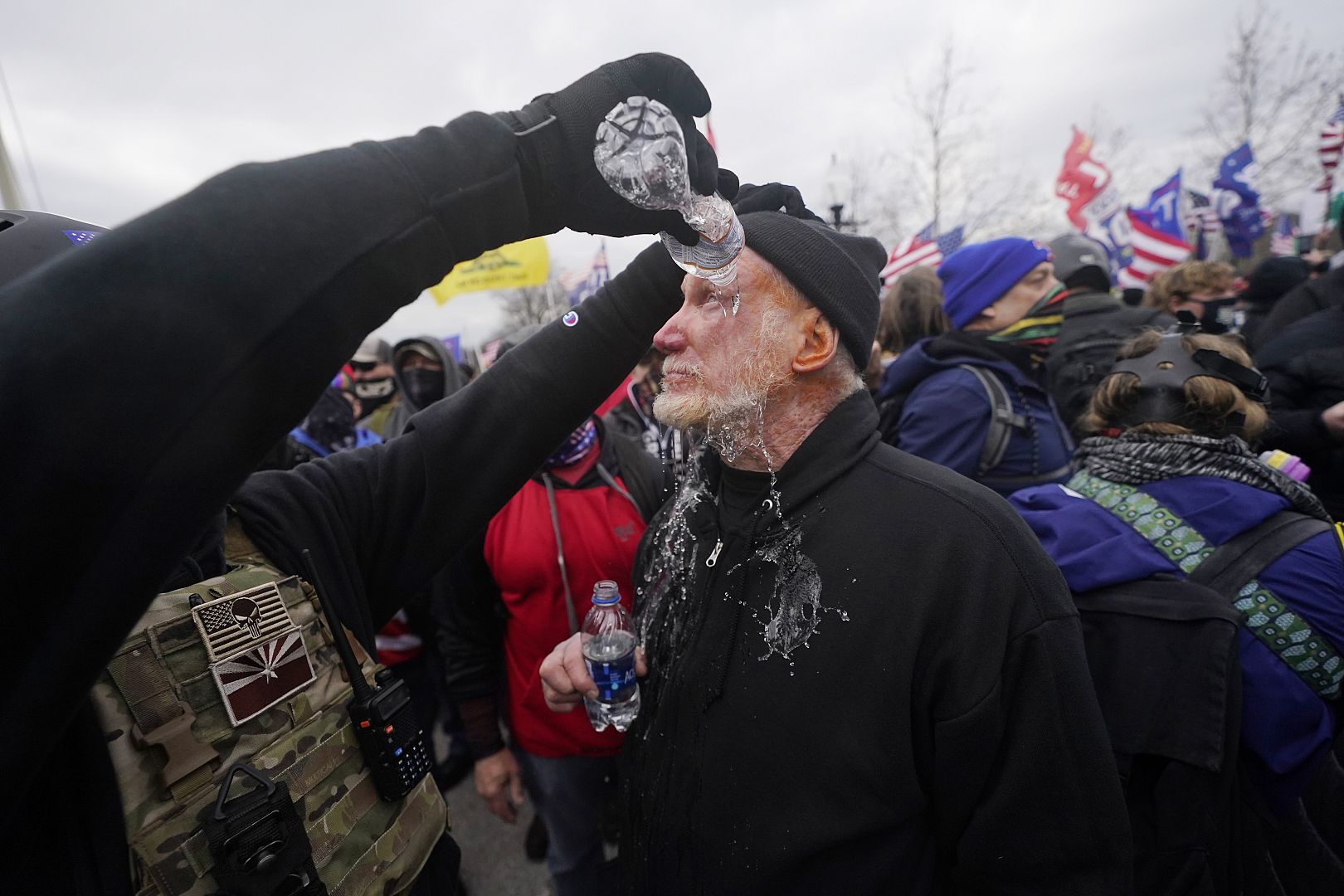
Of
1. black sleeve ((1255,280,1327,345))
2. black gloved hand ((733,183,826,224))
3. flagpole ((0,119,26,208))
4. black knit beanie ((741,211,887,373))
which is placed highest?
flagpole ((0,119,26,208))

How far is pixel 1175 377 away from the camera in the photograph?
6.80ft

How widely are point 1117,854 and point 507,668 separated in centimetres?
225

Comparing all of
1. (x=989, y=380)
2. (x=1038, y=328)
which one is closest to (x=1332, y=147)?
(x=1038, y=328)

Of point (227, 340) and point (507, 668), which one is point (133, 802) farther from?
point (507, 668)

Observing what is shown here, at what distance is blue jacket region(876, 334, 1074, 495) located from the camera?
290 centimetres

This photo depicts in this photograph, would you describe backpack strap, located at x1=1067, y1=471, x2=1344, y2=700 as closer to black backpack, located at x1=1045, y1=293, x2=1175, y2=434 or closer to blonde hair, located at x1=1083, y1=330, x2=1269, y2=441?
blonde hair, located at x1=1083, y1=330, x2=1269, y2=441

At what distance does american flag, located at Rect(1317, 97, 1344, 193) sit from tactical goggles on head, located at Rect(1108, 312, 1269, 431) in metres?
10.6

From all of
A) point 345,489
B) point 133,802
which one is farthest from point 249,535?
point 133,802

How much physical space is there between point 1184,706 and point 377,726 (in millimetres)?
2024

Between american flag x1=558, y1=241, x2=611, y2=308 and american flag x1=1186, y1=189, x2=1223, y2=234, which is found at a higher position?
american flag x1=558, y1=241, x2=611, y2=308

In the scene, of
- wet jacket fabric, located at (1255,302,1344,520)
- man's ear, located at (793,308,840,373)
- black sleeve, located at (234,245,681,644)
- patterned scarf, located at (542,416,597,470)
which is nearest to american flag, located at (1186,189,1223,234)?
wet jacket fabric, located at (1255,302,1344,520)

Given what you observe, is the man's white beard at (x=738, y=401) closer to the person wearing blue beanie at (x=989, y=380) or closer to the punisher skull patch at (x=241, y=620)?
the punisher skull patch at (x=241, y=620)

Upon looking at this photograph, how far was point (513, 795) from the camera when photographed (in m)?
2.73

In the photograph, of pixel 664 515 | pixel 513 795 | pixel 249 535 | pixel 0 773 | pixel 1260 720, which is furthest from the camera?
pixel 513 795
